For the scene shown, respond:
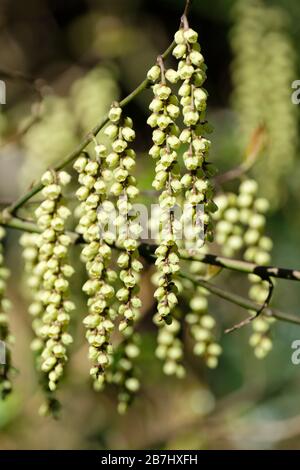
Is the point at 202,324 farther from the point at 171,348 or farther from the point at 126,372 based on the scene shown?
the point at 126,372

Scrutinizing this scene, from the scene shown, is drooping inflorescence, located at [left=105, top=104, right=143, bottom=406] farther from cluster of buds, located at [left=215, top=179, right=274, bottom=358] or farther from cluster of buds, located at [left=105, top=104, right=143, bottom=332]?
cluster of buds, located at [left=215, top=179, right=274, bottom=358]

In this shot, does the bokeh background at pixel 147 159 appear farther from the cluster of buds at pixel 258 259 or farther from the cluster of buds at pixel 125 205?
the cluster of buds at pixel 125 205

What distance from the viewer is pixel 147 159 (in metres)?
3.40

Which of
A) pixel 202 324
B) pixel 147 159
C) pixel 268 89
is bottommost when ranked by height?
pixel 202 324

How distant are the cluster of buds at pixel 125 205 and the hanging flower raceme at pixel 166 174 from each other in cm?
6

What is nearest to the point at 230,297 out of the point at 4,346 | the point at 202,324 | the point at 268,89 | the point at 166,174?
the point at 202,324

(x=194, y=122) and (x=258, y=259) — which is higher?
(x=258, y=259)

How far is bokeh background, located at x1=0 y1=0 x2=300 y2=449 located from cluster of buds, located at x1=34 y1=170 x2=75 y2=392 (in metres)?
1.03

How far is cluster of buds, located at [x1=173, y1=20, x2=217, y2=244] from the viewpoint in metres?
1.34

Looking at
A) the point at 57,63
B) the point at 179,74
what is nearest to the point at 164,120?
the point at 179,74

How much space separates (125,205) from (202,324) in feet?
2.11

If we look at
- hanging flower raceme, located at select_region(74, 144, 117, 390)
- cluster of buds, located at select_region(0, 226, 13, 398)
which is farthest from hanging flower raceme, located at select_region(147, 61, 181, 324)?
cluster of buds, located at select_region(0, 226, 13, 398)

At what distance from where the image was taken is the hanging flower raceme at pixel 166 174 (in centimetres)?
136

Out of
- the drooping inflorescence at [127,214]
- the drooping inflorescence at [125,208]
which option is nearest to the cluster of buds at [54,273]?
the drooping inflorescence at [127,214]
